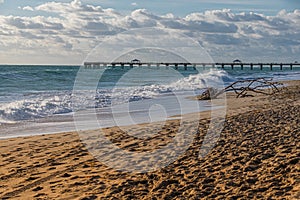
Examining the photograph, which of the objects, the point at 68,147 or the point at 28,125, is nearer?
the point at 68,147

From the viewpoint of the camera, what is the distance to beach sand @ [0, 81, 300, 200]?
5621 millimetres

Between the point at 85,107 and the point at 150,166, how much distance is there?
37.0 ft

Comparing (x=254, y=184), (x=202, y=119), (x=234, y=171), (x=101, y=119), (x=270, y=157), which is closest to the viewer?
(x=254, y=184)

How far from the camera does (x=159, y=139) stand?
368 inches

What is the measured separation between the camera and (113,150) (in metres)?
8.50

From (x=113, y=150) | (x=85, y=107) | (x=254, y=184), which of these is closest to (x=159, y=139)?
(x=113, y=150)

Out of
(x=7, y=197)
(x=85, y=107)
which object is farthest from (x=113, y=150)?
(x=85, y=107)

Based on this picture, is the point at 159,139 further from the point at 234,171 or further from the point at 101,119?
the point at 101,119

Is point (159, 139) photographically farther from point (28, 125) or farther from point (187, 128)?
point (28, 125)

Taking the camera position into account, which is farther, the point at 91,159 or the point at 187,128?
the point at 187,128

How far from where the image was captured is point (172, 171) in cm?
658

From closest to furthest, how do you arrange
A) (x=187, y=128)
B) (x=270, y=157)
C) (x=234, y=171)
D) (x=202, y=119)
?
(x=234, y=171), (x=270, y=157), (x=187, y=128), (x=202, y=119)

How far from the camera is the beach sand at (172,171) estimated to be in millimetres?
5621

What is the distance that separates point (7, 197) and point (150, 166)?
2.29 meters
